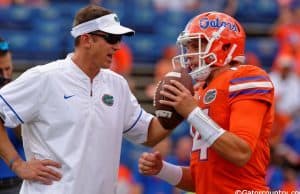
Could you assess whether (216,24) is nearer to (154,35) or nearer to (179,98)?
(179,98)

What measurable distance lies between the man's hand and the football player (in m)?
0.67

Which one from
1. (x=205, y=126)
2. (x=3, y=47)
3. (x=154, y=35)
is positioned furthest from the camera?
(x=154, y=35)

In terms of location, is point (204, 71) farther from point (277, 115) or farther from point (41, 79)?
point (277, 115)

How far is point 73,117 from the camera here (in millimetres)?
4266

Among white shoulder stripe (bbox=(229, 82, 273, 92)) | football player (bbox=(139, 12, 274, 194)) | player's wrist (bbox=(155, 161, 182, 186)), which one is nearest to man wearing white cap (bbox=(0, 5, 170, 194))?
player's wrist (bbox=(155, 161, 182, 186))

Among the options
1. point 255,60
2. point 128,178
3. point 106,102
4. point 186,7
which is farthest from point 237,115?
point 186,7

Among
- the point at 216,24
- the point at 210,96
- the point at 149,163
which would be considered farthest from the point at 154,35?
the point at 210,96

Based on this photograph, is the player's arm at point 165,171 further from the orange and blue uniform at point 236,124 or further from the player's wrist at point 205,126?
the player's wrist at point 205,126

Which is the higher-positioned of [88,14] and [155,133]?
[88,14]

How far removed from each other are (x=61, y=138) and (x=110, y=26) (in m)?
0.65

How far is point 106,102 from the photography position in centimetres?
441

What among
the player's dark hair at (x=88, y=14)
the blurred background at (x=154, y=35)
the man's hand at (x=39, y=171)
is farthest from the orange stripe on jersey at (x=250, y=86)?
the blurred background at (x=154, y=35)

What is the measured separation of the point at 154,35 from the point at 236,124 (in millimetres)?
6922

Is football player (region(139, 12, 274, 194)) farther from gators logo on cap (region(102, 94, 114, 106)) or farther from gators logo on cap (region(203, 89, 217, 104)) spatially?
gators logo on cap (region(102, 94, 114, 106))
